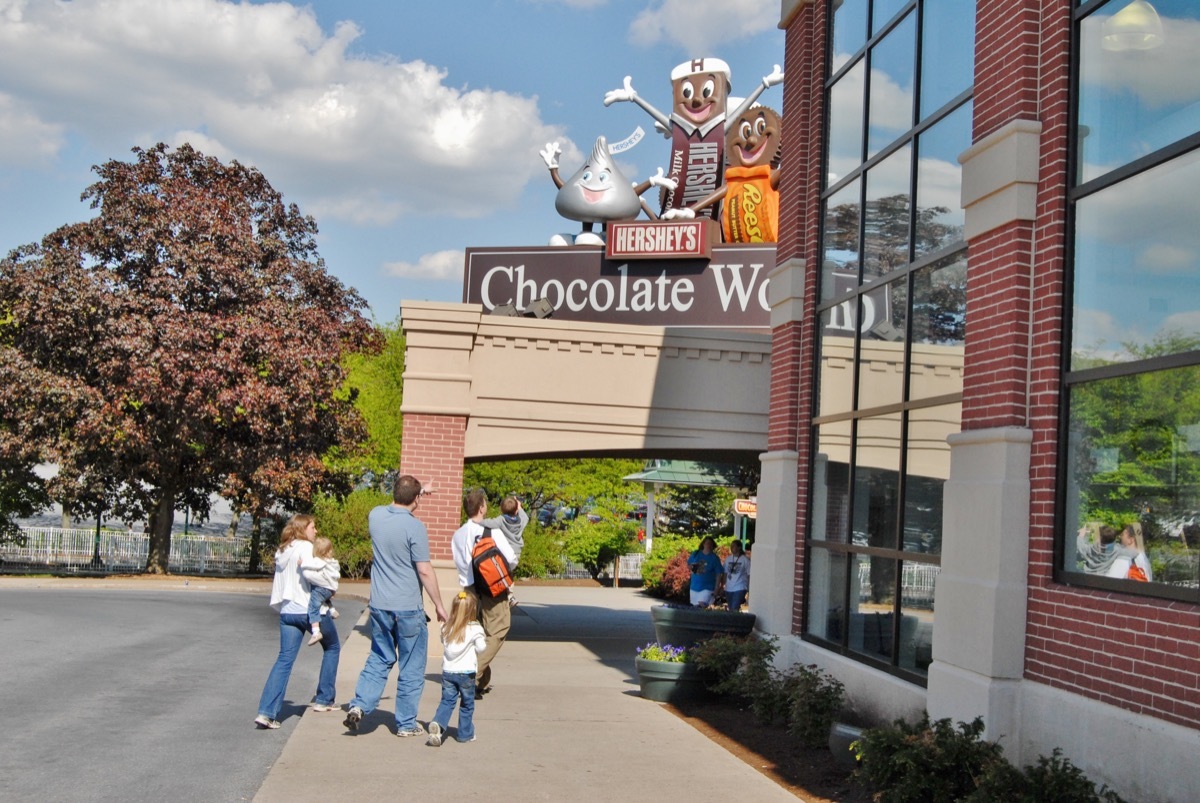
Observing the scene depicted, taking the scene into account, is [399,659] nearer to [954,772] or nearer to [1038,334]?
[954,772]

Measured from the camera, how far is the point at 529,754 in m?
8.52

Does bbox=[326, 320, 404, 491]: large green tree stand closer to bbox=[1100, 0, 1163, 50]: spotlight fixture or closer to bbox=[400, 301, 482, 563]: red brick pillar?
bbox=[400, 301, 482, 563]: red brick pillar

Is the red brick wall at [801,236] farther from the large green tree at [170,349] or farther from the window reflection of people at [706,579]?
the large green tree at [170,349]

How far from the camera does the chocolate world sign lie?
1750cm

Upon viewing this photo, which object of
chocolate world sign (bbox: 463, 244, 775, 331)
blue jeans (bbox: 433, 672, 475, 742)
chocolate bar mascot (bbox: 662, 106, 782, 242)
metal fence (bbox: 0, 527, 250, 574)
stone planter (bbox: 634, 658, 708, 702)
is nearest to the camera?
blue jeans (bbox: 433, 672, 475, 742)

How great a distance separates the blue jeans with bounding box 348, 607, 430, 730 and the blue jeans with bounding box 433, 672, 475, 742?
0.77 feet

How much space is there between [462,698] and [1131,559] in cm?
439

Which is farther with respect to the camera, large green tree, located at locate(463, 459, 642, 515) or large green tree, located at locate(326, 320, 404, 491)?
large green tree, located at locate(463, 459, 642, 515)

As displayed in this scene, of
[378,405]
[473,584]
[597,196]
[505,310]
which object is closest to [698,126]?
[597,196]

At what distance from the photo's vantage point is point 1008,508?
738 centimetres

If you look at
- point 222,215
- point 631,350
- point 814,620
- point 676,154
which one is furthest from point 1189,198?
point 222,215

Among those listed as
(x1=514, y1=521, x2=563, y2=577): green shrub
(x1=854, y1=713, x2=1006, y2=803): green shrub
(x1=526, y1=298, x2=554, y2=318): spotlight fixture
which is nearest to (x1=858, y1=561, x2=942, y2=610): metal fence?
(x1=854, y1=713, x2=1006, y2=803): green shrub

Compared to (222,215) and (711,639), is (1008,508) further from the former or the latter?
(222,215)

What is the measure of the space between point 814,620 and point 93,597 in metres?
15.6
